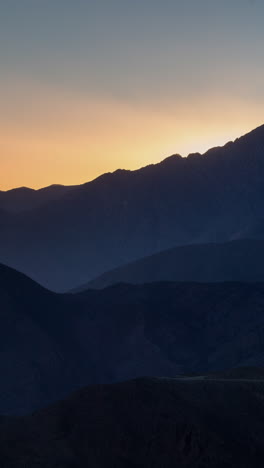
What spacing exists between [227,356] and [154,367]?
683 centimetres

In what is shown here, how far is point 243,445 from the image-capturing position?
38344mm

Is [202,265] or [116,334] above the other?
[202,265]

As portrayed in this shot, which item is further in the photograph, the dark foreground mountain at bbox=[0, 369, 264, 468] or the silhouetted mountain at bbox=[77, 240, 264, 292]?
the silhouetted mountain at bbox=[77, 240, 264, 292]

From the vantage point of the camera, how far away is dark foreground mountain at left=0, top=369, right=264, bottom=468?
37.4 meters

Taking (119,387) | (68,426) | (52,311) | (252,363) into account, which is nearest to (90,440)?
(68,426)

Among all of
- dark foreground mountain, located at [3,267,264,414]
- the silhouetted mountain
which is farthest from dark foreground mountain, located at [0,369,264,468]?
the silhouetted mountain

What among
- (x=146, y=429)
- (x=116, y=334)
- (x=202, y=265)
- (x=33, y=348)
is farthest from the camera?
(x=202, y=265)

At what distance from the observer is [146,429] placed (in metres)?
39.6

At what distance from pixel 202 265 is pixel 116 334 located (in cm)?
4230

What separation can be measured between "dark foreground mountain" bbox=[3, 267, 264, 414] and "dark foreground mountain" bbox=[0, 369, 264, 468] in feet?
98.0

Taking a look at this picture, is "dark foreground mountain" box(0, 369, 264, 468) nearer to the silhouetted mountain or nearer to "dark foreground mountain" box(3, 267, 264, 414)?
"dark foreground mountain" box(3, 267, 264, 414)

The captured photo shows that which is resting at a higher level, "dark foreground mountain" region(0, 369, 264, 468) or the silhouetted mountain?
the silhouetted mountain

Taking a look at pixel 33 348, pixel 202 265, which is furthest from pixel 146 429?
pixel 202 265

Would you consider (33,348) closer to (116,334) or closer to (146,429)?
(116,334)
